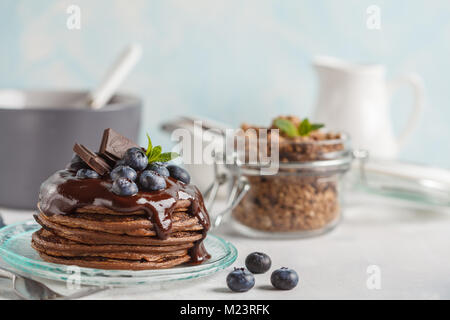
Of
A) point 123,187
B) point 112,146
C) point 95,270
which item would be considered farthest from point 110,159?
point 95,270

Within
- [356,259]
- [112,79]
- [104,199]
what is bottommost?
[356,259]

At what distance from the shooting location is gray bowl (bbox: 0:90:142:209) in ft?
5.76

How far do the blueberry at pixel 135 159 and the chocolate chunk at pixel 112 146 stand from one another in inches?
1.4

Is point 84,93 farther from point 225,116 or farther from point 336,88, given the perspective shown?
point 336,88

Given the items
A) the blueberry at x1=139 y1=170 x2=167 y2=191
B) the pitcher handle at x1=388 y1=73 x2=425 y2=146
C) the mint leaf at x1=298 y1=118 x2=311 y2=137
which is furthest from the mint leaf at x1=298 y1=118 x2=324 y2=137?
the pitcher handle at x1=388 y1=73 x2=425 y2=146

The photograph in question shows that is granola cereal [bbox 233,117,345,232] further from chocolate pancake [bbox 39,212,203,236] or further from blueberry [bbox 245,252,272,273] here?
chocolate pancake [bbox 39,212,203,236]

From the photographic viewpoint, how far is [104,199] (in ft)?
3.86

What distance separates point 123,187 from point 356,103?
1156 millimetres

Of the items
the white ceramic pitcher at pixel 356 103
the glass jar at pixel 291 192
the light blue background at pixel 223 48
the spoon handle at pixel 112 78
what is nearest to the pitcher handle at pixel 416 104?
the white ceramic pitcher at pixel 356 103

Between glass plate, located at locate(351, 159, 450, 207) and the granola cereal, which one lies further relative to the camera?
glass plate, located at locate(351, 159, 450, 207)

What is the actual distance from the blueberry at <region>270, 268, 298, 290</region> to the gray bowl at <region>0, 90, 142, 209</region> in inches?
30.5

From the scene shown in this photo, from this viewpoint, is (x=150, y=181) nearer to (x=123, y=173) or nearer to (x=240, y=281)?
(x=123, y=173)
